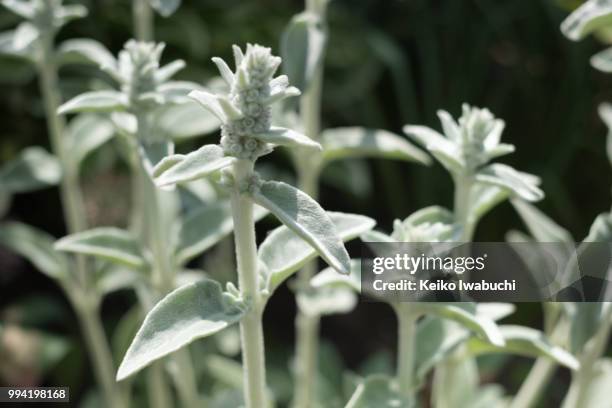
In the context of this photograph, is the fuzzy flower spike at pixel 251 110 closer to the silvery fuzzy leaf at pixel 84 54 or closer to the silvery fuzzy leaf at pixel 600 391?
the silvery fuzzy leaf at pixel 84 54

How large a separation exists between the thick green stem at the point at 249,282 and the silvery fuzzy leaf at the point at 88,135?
18.7 inches

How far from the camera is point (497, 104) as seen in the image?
6.39 feet

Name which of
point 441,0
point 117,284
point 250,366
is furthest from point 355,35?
point 250,366

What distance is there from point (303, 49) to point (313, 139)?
0.12 metres

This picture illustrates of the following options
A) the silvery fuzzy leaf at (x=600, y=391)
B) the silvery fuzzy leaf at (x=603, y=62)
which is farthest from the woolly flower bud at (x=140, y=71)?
the silvery fuzzy leaf at (x=600, y=391)

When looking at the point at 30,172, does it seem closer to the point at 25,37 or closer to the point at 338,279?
the point at 25,37

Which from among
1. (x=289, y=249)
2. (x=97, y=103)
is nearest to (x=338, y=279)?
(x=289, y=249)

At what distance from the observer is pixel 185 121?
0.95 meters

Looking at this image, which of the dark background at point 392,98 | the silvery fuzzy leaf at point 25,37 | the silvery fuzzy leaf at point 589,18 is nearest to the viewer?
the silvery fuzzy leaf at point 589,18

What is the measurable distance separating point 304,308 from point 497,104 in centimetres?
112

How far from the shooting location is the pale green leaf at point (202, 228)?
2.90ft

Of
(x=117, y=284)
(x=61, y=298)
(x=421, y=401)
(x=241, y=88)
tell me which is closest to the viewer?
(x=241, y=88)

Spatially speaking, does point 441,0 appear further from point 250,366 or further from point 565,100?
point 250,366

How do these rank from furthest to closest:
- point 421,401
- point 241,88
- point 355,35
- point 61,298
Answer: point 355,35 → point 61,298 → point 421,401 → point 241,88
